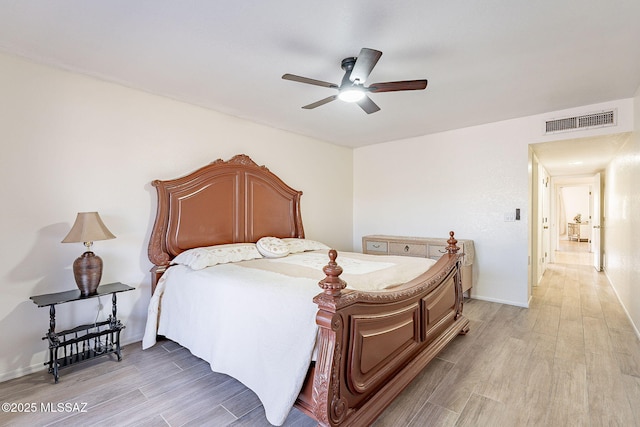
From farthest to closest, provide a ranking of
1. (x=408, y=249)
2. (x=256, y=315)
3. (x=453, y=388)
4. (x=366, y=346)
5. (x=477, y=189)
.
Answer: (x=408, y=249) → (x=477, y=189) → (x=453, y=388) → (x=256, y=315) → (x=366, y=346)

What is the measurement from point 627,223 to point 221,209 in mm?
4689

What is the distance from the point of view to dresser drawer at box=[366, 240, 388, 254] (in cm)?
466

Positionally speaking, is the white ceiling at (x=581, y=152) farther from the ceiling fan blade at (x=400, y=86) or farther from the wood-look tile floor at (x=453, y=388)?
the ceiling fan blade at (x=400, y=86)

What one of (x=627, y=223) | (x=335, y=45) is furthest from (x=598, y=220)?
(x=335, y=45)

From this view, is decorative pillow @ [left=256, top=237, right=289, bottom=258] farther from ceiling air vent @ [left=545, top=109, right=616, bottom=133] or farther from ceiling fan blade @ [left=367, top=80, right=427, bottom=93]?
ceiling air vent @ [left=545, top=109, right=616, bottom=133]

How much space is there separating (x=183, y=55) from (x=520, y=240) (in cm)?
431

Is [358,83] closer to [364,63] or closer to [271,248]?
[364,63]

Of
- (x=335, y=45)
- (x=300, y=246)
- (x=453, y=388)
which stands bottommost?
(x=453, y=388)

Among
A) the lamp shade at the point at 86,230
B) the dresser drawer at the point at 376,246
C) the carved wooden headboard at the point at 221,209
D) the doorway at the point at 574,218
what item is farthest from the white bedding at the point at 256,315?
the doorway at the point at 574,218

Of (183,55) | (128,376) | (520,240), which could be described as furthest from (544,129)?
(128,376)

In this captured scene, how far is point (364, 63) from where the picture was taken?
197cm

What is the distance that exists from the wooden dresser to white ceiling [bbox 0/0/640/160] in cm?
188

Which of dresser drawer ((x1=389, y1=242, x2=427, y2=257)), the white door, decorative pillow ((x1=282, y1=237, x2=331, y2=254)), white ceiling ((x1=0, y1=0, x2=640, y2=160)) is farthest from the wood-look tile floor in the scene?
the white door

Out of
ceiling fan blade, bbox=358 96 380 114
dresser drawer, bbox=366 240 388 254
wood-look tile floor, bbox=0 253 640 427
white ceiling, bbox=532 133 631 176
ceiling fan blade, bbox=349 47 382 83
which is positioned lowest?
wood-look tile floor, bbox=0 253 640 427
